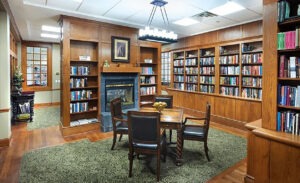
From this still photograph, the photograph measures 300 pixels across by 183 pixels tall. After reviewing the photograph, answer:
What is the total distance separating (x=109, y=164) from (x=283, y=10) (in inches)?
121

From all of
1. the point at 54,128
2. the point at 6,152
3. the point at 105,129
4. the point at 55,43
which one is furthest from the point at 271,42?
the point at 55,43

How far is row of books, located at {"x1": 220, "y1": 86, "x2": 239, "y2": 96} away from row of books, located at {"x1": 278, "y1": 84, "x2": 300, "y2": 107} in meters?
3.21

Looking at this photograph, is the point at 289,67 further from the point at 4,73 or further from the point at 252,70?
the point at 4,73

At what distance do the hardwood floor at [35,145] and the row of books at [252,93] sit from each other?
964 mm

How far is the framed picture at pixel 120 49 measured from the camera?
5.05m

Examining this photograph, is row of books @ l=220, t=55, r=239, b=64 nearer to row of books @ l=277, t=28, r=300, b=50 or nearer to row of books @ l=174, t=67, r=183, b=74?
row of books @ l=174, t=67, r=183, b=74

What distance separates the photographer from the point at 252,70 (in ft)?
16.2

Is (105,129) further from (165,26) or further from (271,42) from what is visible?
(271,42)

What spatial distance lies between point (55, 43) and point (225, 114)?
725cm

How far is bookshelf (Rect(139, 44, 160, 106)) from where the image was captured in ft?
19.9

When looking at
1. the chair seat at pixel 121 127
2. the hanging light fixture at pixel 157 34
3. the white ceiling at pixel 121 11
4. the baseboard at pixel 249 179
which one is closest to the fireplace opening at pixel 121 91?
the chair seat at pixel 121 127

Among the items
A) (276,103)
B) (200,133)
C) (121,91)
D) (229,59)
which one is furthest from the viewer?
(229,59)

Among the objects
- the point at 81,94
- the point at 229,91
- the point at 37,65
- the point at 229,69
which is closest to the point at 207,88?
the point at 229,91

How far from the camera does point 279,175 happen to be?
2.08 metres
